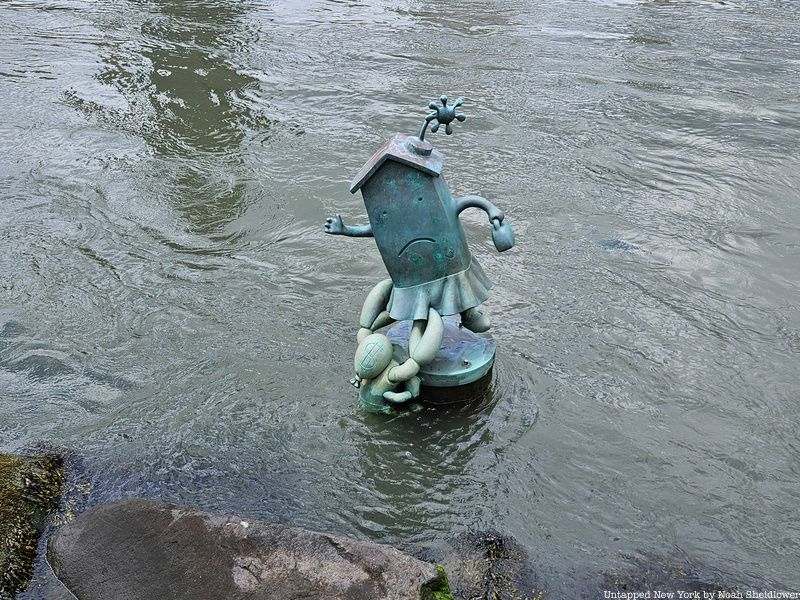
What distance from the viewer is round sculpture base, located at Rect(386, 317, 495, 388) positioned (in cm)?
425

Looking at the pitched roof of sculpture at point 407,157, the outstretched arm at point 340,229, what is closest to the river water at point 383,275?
the outstretched arm at point 340,229

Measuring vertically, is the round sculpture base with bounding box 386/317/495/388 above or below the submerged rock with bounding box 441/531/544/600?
above

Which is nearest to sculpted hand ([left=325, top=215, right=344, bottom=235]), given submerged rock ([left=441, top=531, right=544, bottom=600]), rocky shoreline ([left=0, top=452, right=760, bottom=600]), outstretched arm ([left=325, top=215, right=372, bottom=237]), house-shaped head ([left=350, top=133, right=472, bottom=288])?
outstretched arm ([left=325, top=215, right=372, bottom=237])

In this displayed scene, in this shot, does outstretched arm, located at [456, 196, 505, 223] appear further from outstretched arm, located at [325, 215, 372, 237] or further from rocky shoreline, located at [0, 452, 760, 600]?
rocky shoreline, located at [0, 452, 760, 600]

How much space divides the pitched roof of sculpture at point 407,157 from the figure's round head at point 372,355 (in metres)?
0.78

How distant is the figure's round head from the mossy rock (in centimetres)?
156

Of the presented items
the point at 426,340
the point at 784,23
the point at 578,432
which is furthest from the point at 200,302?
the point at 784,23

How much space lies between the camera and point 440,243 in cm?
405

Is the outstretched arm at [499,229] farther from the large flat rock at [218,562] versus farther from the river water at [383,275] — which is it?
the large flat rock at [218,562]

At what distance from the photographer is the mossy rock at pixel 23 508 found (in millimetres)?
3410

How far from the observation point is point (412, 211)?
13.1ft

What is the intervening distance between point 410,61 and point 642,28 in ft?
12.5

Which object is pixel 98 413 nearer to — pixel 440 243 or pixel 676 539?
pixel 440 243

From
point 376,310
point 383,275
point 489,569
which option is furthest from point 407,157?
point 383,275
